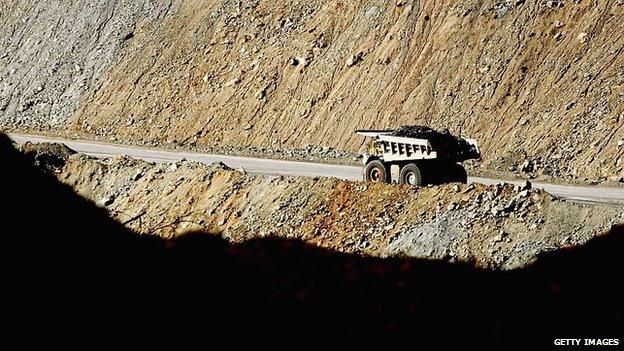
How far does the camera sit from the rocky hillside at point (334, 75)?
28.2m

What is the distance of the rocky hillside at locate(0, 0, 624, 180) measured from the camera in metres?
28.2

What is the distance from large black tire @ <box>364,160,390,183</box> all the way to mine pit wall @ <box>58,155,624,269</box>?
147 centimetres

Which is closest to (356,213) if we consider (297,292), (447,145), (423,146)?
(423,146)

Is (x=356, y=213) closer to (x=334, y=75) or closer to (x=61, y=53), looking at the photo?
(x=334, y=75)

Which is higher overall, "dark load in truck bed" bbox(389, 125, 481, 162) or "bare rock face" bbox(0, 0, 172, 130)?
"bare rock face" bbox(0, 0, 172, 130)

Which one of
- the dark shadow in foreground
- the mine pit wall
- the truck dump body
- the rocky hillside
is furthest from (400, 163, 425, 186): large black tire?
the rocky hillside

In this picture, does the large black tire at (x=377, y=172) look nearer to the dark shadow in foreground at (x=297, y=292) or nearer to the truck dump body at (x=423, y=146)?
the truck dump body at (x=423, y=146)

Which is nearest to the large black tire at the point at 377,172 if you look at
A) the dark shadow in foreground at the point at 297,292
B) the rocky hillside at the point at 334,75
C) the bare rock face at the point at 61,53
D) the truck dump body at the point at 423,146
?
the truck dump body at the point at 423,146

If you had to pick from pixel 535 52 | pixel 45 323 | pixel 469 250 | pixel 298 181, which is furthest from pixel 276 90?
pixel 45 323

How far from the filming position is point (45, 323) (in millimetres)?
7609

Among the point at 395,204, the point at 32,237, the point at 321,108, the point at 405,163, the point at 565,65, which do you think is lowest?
the point at 32,237

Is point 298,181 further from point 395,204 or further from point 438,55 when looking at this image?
point 438,55

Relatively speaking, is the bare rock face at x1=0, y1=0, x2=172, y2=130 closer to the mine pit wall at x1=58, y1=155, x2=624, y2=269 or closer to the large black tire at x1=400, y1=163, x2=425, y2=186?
the mine pit wall at x1=58, y1=155, x2=624, y2=269

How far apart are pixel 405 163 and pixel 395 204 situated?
7.52 feet
